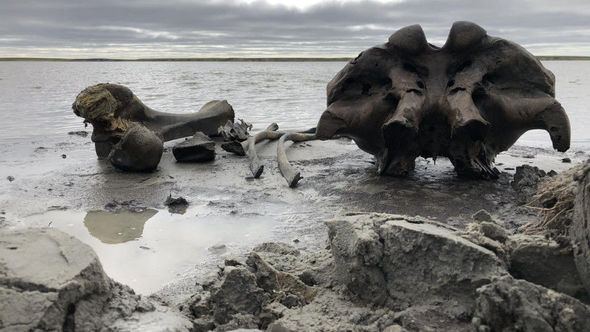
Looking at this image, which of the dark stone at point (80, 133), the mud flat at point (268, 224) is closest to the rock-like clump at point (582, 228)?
the mud flat at point (268, 224)

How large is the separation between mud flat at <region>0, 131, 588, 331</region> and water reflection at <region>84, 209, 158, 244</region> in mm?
17

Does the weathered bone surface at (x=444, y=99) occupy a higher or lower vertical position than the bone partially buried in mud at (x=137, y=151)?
higher

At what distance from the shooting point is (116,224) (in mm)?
4906

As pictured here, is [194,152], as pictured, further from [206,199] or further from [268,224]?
[268,224]

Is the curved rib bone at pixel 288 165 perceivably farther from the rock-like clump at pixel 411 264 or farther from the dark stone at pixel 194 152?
the rock-like clump at pixel 411 264

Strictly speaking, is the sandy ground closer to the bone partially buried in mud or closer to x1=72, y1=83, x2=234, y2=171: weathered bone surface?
the bone partially buried in mud

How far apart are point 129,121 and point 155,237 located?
3978mm

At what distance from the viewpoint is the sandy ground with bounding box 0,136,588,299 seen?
13.7 feet

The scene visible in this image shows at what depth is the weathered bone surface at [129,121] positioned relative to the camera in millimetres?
6934

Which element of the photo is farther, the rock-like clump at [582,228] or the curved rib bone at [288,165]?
the curved rib bone at [288,165]

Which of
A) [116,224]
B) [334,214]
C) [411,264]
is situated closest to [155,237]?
[116,224]

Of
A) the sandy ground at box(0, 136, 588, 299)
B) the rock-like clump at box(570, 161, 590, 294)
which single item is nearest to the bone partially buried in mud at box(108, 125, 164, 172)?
the sandy ground at box(0, 136, 588, 299)

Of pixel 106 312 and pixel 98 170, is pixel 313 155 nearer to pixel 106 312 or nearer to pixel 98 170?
pixel 98 170

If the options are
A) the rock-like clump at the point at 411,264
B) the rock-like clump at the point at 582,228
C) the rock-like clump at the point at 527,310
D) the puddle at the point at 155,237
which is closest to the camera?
the rock-like clump at the point at 527,310
